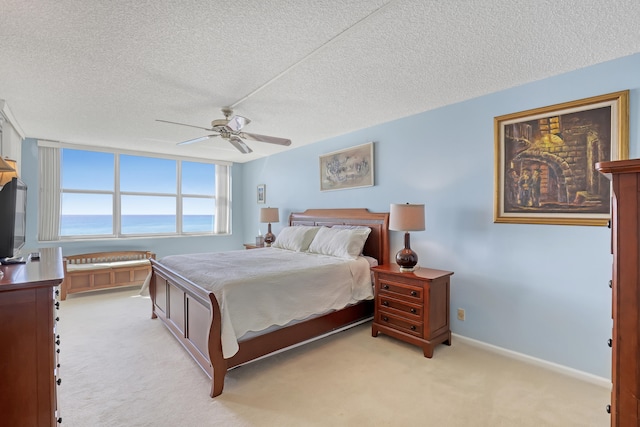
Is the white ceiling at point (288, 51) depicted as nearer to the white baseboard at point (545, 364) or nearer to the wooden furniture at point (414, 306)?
the wooden furniture at point (414, 306)

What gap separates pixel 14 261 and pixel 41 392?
0.95 metres

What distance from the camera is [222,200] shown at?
6.89 metres

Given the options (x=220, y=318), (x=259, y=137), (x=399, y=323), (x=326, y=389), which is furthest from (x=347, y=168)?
(x=326, y=389)

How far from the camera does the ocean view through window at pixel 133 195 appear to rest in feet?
17.4

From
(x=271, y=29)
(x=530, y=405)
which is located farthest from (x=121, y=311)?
(x=530, y=405)

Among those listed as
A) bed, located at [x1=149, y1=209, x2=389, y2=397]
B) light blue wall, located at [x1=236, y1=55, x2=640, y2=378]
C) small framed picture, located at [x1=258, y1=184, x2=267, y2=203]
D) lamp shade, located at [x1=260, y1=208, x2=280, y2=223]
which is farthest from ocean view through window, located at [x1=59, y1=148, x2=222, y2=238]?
light blue wall, located at [x1=236, y1=55, x2=640, y2=378]

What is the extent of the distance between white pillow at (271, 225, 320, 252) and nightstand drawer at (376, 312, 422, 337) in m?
1.51

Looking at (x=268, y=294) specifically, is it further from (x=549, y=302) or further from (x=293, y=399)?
(x=549, y=302)

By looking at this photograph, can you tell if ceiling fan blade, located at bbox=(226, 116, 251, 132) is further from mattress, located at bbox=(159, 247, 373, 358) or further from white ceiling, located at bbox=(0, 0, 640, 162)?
mattress, located at bbox=(159, 247, 373, 358)

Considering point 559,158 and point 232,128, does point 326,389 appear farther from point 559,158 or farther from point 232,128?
point 559,158

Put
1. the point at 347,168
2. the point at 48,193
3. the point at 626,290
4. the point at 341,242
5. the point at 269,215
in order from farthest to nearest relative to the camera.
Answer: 1. the point at 269,215
2. the point at 48,193
3. the point at 347,168
4. the point at 341,242
5. the point at 626,290

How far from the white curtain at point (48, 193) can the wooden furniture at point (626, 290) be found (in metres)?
6.70

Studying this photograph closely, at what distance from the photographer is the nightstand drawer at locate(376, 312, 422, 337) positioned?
2.89 meters

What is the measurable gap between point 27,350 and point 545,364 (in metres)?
3.58
